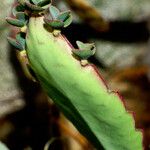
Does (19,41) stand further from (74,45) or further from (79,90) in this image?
(74,45)

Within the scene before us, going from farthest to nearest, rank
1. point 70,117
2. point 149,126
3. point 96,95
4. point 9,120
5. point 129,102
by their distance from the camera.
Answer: point 129,102 → point 149,126 → point 9,120 → point 70,117 → point 96,95

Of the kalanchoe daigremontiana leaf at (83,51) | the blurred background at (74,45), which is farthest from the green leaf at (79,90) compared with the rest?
the blurred background at (74,45)

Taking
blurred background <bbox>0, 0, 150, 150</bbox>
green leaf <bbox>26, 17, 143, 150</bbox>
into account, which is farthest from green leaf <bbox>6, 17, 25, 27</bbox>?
blurred background <bbox>0, 0, 150, 150</bbox>

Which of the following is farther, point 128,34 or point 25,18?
point 128,34

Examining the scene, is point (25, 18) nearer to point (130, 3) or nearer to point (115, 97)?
point (115, 97)

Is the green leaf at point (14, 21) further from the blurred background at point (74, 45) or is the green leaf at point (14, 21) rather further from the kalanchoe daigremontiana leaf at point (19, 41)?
the blurred background at point (74, 45)

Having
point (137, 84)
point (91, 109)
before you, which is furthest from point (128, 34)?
point (91, 109)

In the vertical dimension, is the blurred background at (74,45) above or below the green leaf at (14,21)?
below
